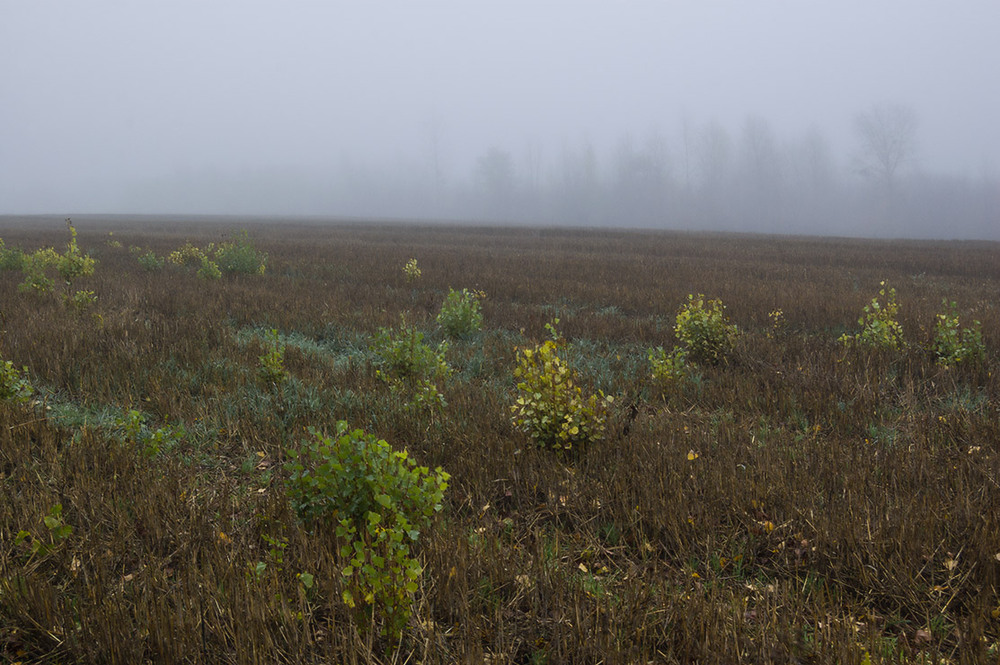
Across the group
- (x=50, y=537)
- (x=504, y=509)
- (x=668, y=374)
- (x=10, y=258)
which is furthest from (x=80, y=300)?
(x=668, y=374)

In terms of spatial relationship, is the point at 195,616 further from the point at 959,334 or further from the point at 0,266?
the point at 0,266

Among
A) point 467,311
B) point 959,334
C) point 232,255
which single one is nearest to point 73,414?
point 467,311

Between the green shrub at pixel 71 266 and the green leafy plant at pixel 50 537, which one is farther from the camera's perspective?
the green shrub at pixel 71 266

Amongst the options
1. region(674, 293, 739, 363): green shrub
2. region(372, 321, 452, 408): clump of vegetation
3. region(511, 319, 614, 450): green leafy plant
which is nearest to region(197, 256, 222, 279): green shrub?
region(372, 321, 452, 408): clump of vegetation

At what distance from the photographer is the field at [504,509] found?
2117 millimetres

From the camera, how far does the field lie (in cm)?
212

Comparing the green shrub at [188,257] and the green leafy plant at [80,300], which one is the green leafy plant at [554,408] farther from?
the green shrub at [188,257]

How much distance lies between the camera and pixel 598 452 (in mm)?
4020

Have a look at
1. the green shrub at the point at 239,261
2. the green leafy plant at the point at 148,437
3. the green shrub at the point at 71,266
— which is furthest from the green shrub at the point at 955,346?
the green shrub at the point at 71,266

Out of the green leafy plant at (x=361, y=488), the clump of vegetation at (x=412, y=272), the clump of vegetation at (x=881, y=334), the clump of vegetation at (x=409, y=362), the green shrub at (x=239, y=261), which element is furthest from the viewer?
the green shrub at (x=239, y=261)

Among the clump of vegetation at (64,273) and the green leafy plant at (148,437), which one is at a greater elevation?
the clump of vegetation at (64,273)

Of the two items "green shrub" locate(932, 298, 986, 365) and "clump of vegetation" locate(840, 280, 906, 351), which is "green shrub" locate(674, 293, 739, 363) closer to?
"clump of vegetation" locate(840, 280, 906, 351)

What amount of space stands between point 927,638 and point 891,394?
419 centimetres

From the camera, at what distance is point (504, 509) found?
354cm
